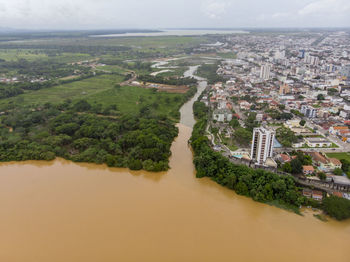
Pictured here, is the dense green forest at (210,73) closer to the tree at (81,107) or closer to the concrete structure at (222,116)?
the concrete structure at (222,116)

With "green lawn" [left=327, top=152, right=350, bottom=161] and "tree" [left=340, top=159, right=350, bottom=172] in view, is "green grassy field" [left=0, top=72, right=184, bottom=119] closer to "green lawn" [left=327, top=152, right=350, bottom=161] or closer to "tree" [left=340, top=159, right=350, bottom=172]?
"green lawn" [left=327, top=152, right=350, bottom=161]

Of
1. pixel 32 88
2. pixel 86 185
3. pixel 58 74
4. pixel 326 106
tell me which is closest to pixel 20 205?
pixel 86 185

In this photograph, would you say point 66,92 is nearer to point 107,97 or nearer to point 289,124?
point 107,97

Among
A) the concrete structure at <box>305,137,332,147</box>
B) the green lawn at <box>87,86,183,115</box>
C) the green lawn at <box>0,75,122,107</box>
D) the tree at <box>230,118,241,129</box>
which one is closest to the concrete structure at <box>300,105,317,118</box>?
the concrete structure at <box>305,137,332,147</box>

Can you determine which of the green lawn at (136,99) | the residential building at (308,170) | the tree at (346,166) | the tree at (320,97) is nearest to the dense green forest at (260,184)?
the residential building at (308,170)

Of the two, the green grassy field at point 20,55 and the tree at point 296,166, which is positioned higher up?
the green grassy field at point 20,55

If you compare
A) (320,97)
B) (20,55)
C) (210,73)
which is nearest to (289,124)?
(320,97)

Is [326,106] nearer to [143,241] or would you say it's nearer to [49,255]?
[143,241]

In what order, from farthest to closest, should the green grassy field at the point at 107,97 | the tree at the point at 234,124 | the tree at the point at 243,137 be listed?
the green grassy field at the point at 107,97
the tree at the point at 234,124
the tree at the point at 243,137
